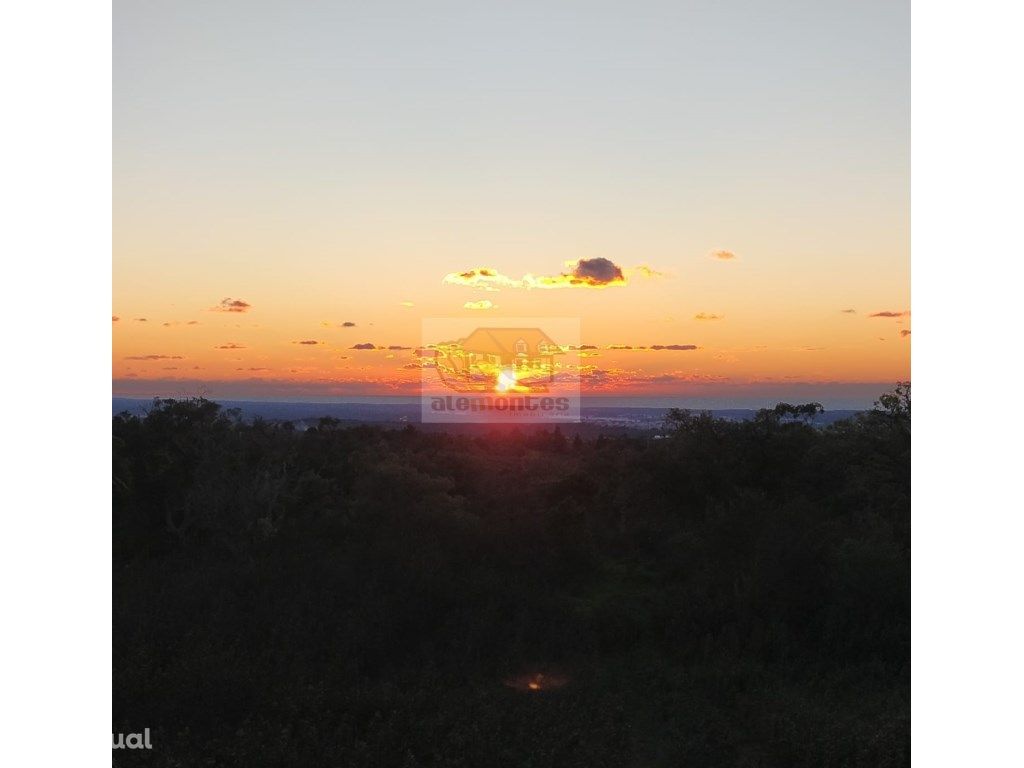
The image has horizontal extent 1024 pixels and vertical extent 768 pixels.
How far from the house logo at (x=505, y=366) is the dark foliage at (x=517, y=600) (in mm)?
1575

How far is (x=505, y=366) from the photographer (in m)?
13.9

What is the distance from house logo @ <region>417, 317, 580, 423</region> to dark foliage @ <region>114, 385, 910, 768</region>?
5.17ft

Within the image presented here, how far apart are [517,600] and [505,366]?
21.2ft

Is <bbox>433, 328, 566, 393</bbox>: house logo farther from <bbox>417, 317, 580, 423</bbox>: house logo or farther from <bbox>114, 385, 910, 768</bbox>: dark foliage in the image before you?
<bbox>114, 385, 910, 768</bbox>: dark foliage

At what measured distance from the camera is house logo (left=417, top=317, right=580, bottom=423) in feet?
43.8

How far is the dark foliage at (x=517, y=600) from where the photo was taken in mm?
5305

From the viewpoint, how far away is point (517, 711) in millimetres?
5535
